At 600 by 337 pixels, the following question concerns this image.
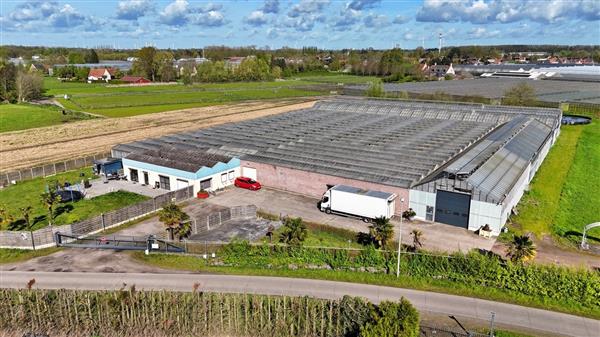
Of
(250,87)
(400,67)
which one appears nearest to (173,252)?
(250,87)

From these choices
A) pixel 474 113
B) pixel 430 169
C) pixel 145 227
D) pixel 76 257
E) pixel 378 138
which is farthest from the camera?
pixel 474 113

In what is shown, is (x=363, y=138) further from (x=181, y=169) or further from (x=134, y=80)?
(x=134, y=80)

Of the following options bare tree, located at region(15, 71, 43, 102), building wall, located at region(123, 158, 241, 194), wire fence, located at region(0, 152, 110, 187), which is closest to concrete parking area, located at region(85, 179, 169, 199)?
building wall, located at region(123, 158, 241, 194)

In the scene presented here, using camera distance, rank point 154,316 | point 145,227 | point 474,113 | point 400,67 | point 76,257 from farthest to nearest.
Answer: point 400,67, point 474,113, point 145,227, point 76,257, point 154,316

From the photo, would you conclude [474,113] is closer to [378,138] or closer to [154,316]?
[378,138]

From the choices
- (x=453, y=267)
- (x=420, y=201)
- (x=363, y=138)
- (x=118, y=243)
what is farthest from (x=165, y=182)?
(x=453, y=267)

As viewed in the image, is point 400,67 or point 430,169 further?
point 400,67
